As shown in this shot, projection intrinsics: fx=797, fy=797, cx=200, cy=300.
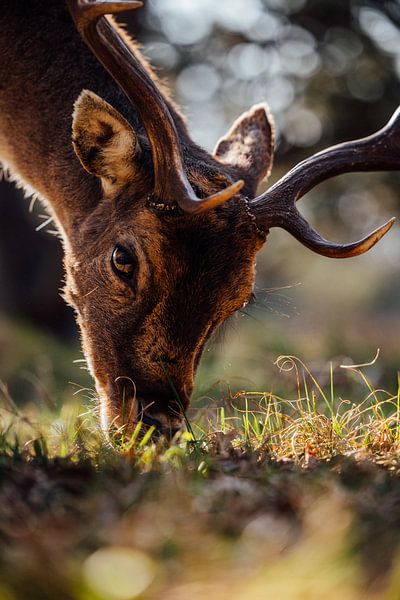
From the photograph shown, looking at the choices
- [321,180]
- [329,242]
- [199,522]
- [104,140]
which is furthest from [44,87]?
[199,522]

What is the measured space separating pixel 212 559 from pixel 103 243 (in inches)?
108

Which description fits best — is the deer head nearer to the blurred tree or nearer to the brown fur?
the brown fur

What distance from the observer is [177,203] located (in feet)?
13.1

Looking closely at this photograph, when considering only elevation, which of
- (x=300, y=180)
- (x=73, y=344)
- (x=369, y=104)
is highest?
(x=300, y=180)

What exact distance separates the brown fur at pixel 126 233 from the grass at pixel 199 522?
2.39 feet

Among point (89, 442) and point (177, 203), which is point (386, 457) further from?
point (177, 203)

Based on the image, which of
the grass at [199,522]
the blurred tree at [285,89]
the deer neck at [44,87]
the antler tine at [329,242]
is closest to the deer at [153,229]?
the antler tine at [329,242]

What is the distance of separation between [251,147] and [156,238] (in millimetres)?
1521

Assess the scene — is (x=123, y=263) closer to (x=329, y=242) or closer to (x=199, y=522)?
(x=329, y=242)

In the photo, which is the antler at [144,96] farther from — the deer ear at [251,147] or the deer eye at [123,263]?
the deer ear at [251,147]

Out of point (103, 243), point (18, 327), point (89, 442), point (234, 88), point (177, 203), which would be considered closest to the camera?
point (89, 442)

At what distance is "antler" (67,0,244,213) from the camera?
13.1 ft

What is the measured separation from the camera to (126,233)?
4.19 meters

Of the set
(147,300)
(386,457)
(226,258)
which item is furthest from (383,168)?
(386,457)
